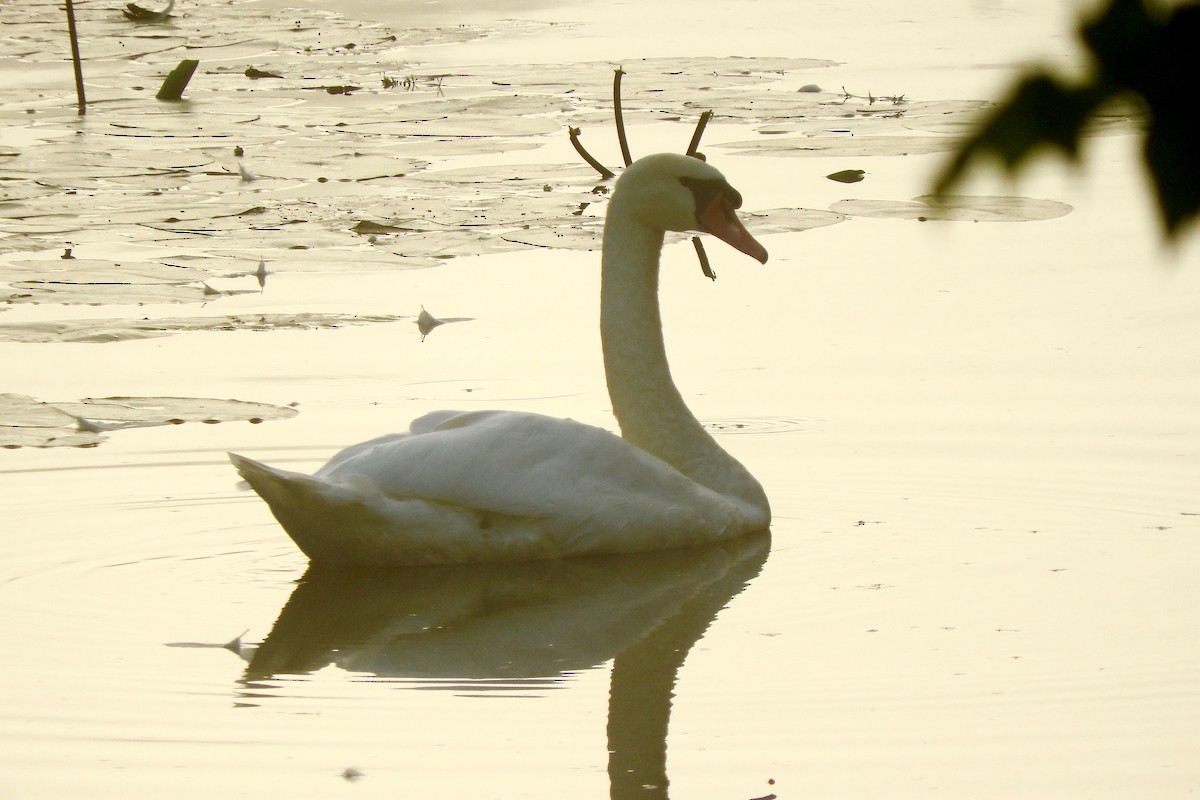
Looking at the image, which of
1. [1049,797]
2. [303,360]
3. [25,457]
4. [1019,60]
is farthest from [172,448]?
[1019,60]

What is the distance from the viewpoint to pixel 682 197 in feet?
18.1

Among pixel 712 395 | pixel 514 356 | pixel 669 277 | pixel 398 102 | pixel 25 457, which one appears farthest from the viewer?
pixel 398 102

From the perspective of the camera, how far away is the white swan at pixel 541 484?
4641 millimetres

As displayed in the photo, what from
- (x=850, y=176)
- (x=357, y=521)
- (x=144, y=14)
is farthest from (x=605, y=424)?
(x=144, y=14)

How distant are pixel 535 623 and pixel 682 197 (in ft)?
5.35

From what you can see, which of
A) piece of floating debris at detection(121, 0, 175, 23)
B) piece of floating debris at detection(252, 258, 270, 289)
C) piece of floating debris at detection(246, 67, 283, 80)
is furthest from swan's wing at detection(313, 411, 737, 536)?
piece of floating debris at detection(121, 0, 175, 23)

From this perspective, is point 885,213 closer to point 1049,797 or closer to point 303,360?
point 303,360

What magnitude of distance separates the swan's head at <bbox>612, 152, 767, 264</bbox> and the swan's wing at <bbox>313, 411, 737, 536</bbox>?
0.84m

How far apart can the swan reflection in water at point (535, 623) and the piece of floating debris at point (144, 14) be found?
56.2 feet

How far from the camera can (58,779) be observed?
3.26 m

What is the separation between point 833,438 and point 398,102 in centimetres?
931

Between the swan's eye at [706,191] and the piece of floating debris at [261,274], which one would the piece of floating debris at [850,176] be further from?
the swan's eye at [706,191]

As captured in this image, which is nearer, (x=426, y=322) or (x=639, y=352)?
(x=639, y=352)

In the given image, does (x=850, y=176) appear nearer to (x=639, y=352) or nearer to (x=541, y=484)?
(x=639, y=352)
